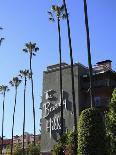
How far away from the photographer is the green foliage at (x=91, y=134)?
30125 mm

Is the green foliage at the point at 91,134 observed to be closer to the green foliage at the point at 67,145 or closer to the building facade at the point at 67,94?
the green foliage at the point at 67,145

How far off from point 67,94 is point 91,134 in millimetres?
47033

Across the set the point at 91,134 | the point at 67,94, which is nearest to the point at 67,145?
the point at 91,134

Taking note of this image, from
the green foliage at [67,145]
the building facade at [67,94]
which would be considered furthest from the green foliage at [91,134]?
the building facade at [67,94]

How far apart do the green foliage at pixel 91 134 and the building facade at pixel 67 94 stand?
135 ft

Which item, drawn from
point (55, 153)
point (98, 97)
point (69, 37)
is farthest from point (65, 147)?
point (98, 97)

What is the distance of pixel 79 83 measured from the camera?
7581cm

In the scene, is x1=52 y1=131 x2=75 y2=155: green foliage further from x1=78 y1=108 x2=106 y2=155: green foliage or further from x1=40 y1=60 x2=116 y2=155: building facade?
x1=40 y1=60 x2=116 y2=155: building facade

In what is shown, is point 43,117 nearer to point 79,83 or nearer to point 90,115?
point 79,83

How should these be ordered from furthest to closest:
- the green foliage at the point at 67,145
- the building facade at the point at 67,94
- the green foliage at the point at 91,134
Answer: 1. the building facade at the point at 67,94
2. the green foliage at the point at 67,145
3. the green foliage at the point at 91,134

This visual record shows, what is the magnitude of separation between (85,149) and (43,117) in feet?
164

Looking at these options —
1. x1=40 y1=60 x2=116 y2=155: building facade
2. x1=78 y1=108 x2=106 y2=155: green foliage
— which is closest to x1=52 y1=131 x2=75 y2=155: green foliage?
x1=78 y1=108 x2=106 y2=155: green foliage

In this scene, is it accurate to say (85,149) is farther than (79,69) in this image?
No

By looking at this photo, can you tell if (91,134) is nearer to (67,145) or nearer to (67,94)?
(67,145)
